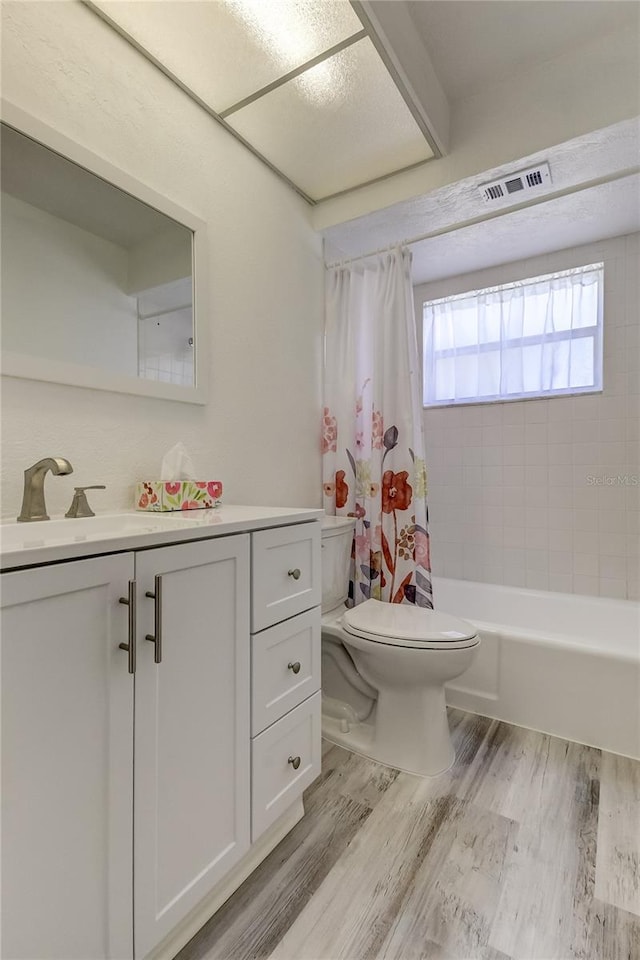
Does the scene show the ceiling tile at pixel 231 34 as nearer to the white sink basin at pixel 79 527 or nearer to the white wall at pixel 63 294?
the white wall at pixel 63 294

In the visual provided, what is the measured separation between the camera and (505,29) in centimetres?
154

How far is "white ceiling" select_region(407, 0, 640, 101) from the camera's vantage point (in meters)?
1.47

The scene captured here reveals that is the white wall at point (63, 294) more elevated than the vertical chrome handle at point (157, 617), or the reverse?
the white wall at point (63, 294)

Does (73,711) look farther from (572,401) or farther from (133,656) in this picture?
(572,401)

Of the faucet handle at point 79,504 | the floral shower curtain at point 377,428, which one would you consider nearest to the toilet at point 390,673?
the floral shower curtain at point 377,428

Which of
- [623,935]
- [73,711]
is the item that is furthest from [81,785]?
[623,935]

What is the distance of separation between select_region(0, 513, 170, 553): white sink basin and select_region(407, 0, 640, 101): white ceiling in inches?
72.9

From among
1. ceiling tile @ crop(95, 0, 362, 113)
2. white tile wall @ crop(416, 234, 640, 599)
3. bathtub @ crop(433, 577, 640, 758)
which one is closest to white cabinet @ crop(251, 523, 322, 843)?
bathtub @ crop(433, 577, 640, 758)

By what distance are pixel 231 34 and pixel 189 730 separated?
1.86m

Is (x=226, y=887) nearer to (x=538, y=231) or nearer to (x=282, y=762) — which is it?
(x=282, y=762)

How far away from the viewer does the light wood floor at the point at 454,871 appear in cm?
96

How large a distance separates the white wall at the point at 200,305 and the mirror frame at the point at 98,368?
3 centimetres

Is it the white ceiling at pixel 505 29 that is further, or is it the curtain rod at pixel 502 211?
the curtain rod at pixel 502 211

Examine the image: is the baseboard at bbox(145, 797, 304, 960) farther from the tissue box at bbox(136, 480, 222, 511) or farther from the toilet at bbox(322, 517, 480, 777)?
the tissue box at bbox(136, 480, 222, 511)
